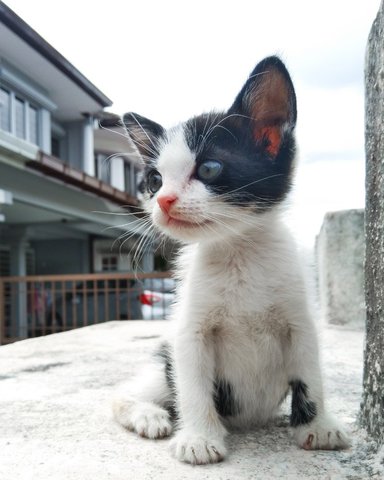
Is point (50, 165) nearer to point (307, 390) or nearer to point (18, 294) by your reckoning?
point (18, 294)

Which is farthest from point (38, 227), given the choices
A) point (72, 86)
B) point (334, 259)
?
point (334, 259)

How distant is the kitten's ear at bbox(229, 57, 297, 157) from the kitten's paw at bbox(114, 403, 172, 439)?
1026 millimetres

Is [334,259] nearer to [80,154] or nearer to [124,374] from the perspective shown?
[124,374]

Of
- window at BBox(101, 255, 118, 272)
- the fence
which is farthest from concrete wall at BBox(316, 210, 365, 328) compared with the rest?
window at BBox(101, 255, 118, 272)

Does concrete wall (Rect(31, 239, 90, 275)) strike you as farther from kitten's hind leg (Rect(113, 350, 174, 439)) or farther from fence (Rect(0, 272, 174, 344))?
kitten's hind leg (Rect(113, 350, 174, 439))

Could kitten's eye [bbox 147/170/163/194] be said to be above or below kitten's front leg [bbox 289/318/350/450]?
above

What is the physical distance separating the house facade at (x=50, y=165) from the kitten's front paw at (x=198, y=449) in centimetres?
365

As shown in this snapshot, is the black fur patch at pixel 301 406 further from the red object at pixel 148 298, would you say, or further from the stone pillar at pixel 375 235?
the red object at pixel 148 298

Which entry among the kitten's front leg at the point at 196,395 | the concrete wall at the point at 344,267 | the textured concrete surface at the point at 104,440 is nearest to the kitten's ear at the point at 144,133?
the kitten's front leg at the point at 196,395

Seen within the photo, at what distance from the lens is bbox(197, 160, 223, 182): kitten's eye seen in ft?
5.25

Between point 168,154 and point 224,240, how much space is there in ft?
1.15

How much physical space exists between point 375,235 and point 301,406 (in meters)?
0.63

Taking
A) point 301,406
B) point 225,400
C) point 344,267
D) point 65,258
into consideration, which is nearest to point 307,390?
point 301,406

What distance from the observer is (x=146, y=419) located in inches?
70.8
